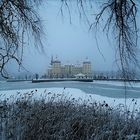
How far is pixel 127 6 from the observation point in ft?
12.8

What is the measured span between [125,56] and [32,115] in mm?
2800

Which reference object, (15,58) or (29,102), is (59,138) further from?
(29,102)

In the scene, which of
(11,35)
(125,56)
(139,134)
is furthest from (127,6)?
(139,134)

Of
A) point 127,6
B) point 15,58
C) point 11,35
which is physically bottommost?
point 15,58

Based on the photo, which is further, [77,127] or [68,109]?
[68,109]

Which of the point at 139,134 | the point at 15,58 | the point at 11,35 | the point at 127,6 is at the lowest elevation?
the point at 139,134

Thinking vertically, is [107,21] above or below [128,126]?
above

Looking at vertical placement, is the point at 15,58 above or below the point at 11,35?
below

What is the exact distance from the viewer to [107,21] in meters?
3.97

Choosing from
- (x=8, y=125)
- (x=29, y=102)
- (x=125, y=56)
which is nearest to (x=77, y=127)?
(x=8, y=125)

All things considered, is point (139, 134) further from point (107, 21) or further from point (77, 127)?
point (107, 21)

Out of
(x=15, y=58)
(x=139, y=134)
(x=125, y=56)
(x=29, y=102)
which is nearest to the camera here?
(x=125, y=56)

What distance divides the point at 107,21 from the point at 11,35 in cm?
132

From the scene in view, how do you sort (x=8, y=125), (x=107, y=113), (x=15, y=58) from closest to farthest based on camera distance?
1. (x=15, y=58)
2. (x=8, y=125)
3. (x=107, y=113)
